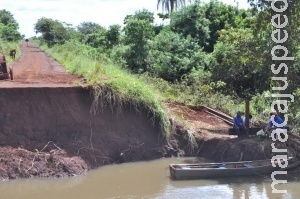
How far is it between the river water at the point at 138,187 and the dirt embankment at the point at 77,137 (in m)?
0.57

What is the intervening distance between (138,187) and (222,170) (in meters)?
2.24

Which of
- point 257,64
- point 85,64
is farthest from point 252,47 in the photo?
point 85,64

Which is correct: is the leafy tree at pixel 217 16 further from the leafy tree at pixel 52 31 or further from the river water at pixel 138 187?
the leafy tree at pixel 52 31

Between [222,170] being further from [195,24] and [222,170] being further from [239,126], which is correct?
[195,24]

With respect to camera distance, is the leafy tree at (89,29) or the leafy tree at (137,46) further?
the leafy tree at (89,29)

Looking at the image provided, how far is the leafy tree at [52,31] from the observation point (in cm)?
5146

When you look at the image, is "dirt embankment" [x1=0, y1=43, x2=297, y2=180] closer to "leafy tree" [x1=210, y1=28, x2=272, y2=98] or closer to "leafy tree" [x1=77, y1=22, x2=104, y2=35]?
"leafy tree" [x1=210, y1=28, x2=272, y2=98]

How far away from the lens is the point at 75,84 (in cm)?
1509

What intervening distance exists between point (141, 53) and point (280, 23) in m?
12.0

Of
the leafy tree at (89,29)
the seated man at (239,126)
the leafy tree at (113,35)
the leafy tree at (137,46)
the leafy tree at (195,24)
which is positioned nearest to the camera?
the seated man at (239,126)

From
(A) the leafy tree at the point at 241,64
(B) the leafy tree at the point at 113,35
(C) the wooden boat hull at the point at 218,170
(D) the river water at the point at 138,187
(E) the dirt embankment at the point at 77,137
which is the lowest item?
(D) the river water at the point at 138,187

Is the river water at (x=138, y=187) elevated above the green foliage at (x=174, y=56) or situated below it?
below

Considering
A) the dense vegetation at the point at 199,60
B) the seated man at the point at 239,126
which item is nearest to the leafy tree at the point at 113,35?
the dense vegetation at the point at 199,60

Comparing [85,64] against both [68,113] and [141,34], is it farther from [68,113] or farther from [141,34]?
[141,34]
